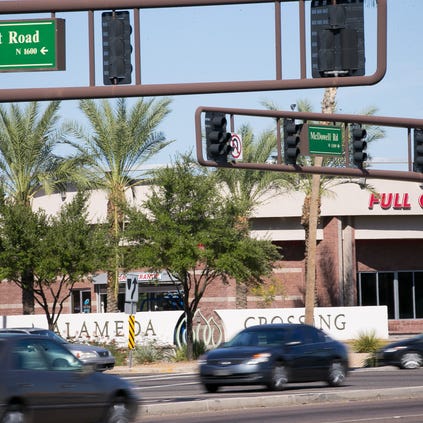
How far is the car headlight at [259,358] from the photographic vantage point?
75.2ft

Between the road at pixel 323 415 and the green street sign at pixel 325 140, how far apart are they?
9.98 metres

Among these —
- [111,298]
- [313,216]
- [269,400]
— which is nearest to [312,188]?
[313,216]

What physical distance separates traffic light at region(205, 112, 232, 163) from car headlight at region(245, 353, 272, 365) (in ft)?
16.3

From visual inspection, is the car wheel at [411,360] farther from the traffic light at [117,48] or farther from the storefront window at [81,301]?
the storefront window at [81,301]

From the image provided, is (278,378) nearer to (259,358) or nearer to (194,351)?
(259,358)

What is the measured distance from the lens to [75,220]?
147 feet

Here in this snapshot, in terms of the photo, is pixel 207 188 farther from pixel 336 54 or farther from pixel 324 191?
pixel 336 54

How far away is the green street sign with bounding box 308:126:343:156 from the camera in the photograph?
2834cm

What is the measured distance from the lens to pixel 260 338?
24.0 m

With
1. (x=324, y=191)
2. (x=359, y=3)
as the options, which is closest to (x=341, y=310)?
(x=324, y=191)

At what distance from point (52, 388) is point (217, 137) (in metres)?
12.5

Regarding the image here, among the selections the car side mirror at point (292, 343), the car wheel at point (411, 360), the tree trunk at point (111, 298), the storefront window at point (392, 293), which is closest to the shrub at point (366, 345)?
the car wheel at point (411, 360)

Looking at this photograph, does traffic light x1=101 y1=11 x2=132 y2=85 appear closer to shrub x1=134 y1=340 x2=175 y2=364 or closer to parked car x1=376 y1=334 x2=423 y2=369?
parked car x1=376 y1=334 x2=423 y2=369

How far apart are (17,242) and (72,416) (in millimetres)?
30030
